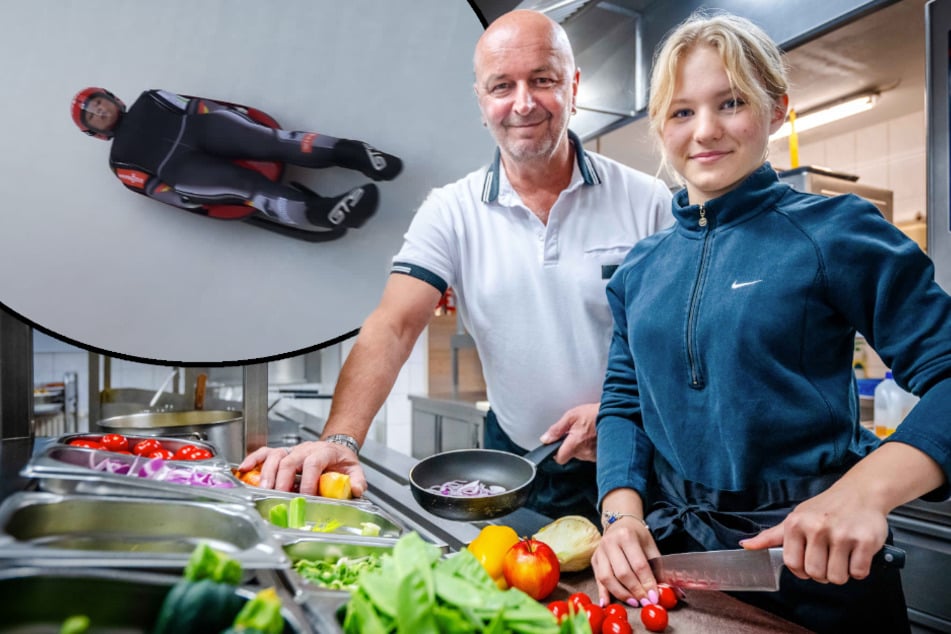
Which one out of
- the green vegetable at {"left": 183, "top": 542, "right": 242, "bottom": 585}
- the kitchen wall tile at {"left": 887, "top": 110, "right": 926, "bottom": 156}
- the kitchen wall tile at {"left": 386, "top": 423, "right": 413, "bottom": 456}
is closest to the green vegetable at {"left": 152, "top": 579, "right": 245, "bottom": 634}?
the green vegetable at {"left": 183, "top": 542, "right": 242, "bottom": 585}

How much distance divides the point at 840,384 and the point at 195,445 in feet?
3.27

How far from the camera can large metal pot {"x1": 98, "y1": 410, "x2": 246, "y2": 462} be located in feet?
3.80

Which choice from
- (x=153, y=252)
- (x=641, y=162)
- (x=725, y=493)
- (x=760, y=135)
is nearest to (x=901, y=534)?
(x=725, y=493)

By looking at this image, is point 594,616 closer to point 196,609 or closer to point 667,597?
point 667,597

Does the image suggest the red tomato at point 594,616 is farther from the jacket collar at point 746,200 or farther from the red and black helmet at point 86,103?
the red and black helmet at point 86,103

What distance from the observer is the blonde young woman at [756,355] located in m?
0.78

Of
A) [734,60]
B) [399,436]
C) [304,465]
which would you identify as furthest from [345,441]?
[399,436]

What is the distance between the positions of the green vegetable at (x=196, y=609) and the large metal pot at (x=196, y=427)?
2.17ft

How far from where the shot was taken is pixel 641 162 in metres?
3.23

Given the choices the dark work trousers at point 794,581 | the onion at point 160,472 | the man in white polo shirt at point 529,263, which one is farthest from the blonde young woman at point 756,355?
the onion at point 160,472

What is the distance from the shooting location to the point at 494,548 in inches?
29.9

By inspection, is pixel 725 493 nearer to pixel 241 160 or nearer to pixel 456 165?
pixel 456 165

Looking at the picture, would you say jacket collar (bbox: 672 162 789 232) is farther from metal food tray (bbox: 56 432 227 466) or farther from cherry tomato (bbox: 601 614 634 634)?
metal food tray (bbox: 56 432 227 466)

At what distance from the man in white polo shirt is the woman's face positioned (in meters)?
0.36
